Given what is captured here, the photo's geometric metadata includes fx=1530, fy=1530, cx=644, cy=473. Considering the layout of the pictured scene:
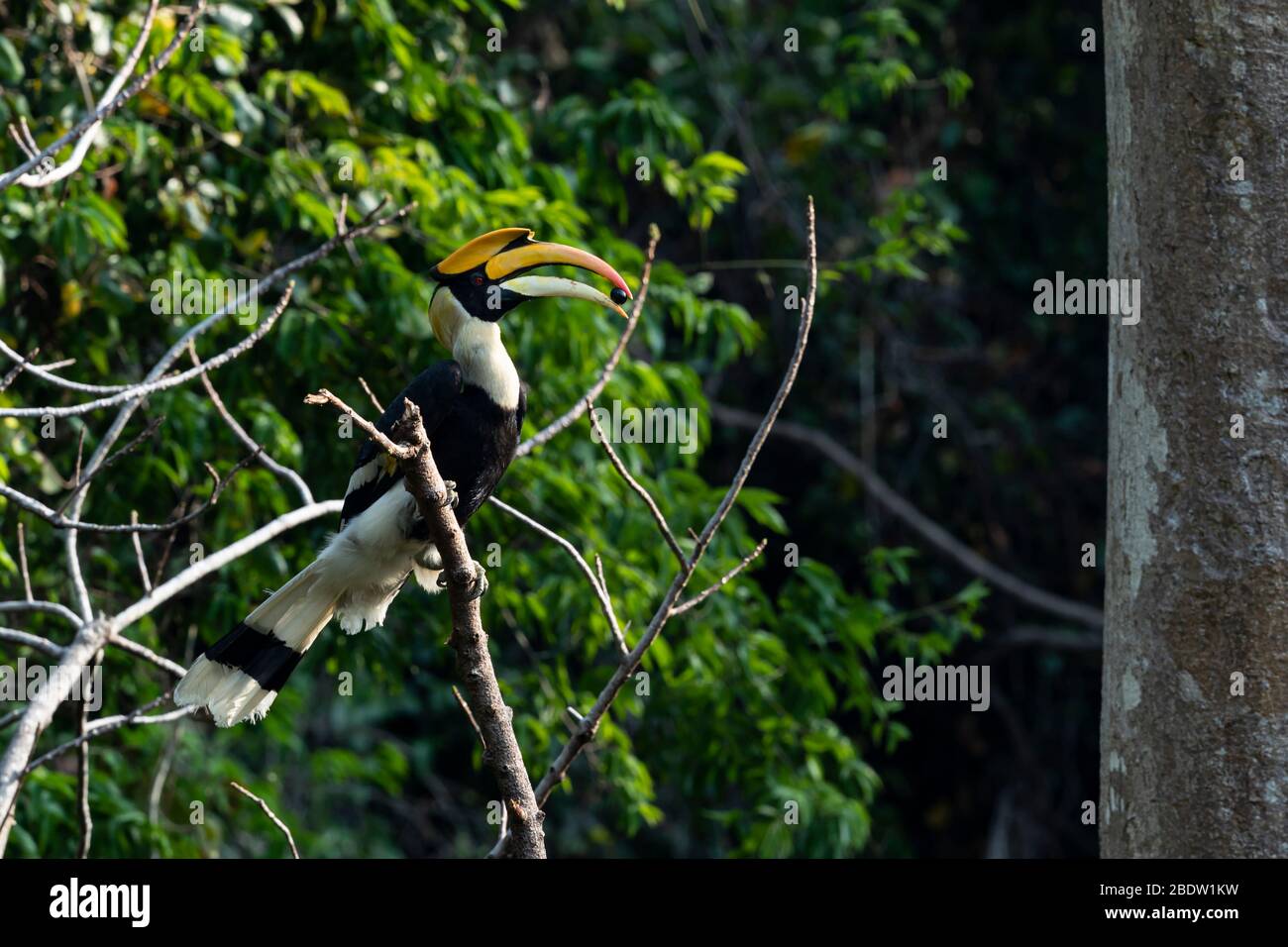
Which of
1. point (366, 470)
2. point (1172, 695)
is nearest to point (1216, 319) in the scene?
point (1172, 695)

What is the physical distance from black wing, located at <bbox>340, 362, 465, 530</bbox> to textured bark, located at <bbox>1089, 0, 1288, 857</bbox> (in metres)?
1.53

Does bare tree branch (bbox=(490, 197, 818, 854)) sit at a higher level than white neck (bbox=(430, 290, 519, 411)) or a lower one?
lower

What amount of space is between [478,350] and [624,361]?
126 centimetres

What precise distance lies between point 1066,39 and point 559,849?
4861 millimetres

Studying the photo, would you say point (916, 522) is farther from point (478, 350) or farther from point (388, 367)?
point (478, 350)

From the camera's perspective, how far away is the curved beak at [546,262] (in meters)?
3.32

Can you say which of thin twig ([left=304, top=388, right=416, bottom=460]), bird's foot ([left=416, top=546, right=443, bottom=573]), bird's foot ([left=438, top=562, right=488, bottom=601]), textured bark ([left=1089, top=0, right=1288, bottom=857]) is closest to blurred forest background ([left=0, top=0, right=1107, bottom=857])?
bird's foot ([left=416, top=546, right=443, bottom=573])

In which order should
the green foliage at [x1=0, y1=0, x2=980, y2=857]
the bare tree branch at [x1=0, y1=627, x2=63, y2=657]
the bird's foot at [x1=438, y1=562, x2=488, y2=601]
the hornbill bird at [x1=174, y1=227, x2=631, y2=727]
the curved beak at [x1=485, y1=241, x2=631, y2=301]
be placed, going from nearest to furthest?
the bare tree branch at [x1=0, y1=627, x2=63, y2=657]
the bird's foot at [x1=438, y1=562, x2=488, y2=601]
the curved beak at [x1=485, y1=241, x2=631, y2=301]
the hornbill bird at [x1=174, y1=227, x2=631, y2=727]
the green foliage at [x1=0, y1=0, x2=980, y2=857]

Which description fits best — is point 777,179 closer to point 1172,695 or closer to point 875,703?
point 875,703

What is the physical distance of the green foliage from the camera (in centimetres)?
441

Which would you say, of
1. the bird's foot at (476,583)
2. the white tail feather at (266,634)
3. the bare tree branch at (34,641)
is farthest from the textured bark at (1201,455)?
the bare tree branch at (34,641)

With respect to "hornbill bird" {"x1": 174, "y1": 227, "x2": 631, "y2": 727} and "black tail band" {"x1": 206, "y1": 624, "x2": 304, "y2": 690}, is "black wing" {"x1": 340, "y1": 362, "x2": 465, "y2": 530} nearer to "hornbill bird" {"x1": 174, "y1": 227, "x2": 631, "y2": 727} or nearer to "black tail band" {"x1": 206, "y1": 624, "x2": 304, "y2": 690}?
"hornbill bird" {"x1": 174, "y1": 227, "x2": 631, "y2": 727}

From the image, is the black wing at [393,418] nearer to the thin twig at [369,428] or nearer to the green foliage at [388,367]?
the green foliage at [388,367]

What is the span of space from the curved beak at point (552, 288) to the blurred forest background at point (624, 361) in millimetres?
955
